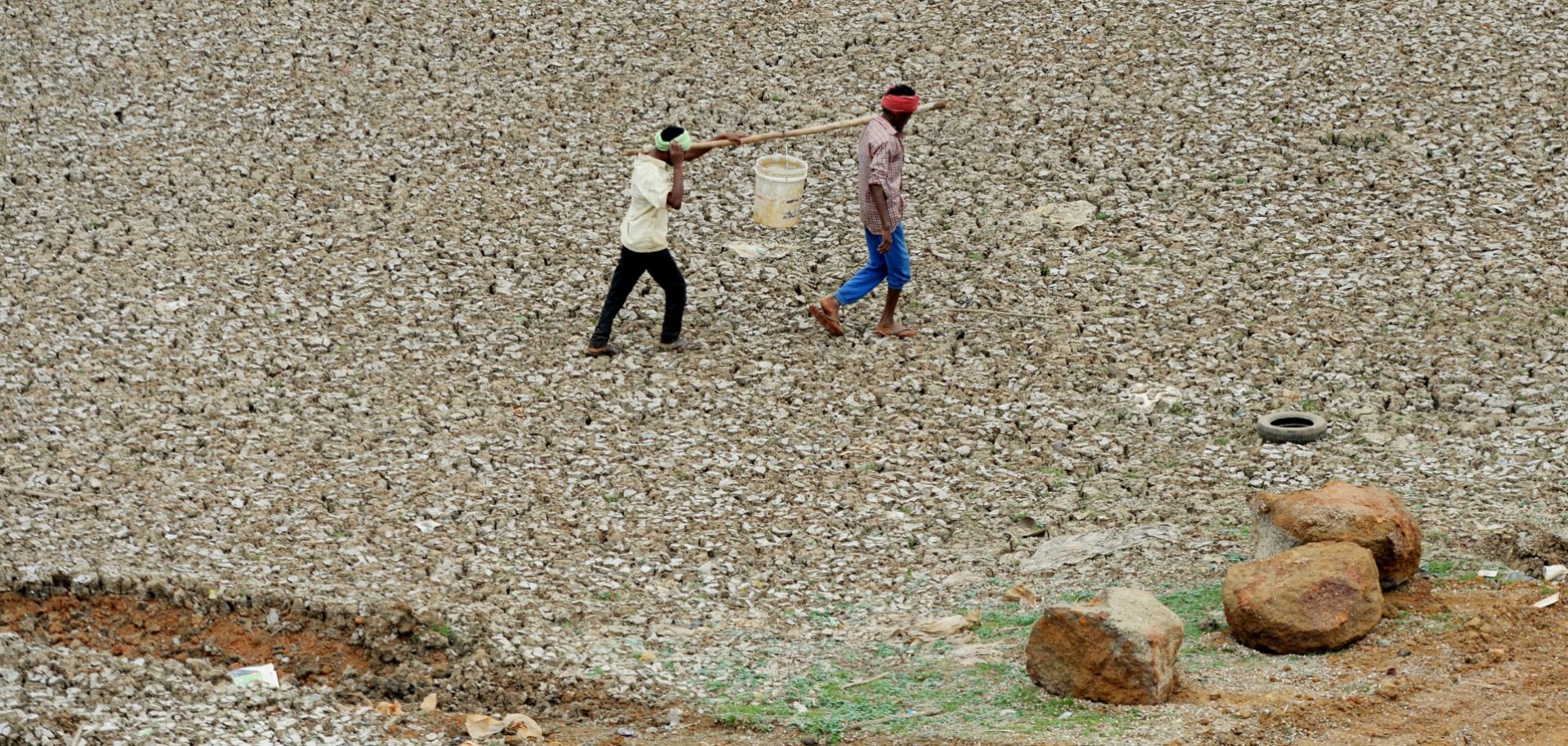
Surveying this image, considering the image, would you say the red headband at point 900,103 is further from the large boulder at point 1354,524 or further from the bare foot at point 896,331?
the large boulder at point 1354,524

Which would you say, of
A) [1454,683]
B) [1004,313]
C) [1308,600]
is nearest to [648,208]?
[1004,313]

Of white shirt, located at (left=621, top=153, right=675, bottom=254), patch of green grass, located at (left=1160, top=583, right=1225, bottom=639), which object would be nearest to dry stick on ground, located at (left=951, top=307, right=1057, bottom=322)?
white shirt, located at (left=621, top=153, right=675, bottom=254)

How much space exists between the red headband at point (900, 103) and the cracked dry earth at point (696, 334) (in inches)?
62.9

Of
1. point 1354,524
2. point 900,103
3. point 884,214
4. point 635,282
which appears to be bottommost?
point 1354,524

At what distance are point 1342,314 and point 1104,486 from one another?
2.76m

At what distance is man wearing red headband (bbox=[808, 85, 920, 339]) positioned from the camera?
10148 millimetres

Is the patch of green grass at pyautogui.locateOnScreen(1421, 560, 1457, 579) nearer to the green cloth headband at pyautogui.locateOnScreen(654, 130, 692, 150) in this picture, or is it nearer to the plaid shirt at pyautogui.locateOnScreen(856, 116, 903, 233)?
the plaid shirt at pyautogui.locateOnScreen(856, 116, 903, 233)

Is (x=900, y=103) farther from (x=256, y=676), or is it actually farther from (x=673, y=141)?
(x=256, y=676)

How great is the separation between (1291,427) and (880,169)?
323 cm

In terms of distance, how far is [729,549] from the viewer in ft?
27.1

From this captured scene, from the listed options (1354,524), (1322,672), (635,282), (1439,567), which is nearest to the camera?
(1322,672)

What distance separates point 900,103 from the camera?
1006 cm

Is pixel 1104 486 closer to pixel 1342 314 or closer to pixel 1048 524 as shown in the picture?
pixel 1048 524

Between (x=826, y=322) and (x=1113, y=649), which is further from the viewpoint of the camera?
(x=826, y=322)
